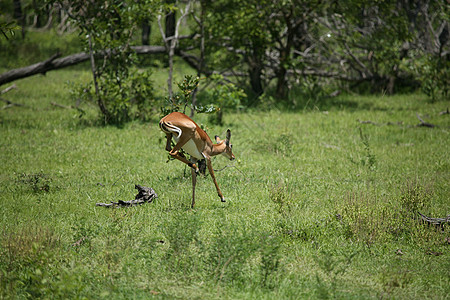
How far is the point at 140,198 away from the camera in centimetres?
673

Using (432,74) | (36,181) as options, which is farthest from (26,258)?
(432,74)

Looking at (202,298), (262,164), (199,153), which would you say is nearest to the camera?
(202,298)

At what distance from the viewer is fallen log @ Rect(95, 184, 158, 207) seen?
257 inches

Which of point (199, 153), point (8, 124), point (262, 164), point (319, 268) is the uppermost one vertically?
point (199, 153)

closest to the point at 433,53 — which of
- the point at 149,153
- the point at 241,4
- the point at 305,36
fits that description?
the point at 305,36

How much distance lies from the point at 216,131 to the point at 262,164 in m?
2.73

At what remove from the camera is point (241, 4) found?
14.1m

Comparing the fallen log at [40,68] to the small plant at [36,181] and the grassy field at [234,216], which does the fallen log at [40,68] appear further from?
the small plant at [36,181]

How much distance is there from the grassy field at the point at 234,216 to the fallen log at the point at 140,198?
0.17 metres

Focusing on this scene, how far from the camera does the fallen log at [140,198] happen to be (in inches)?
257

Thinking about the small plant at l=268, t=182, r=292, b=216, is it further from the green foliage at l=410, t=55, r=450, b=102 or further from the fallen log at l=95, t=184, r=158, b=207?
the green foliage at l=410, t=55, r=450, b=102

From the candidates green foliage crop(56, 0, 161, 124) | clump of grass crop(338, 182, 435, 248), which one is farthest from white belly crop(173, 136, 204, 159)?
green foliage crop(56, 0, 161, 124)

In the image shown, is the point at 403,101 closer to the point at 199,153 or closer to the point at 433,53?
the point at 433,53

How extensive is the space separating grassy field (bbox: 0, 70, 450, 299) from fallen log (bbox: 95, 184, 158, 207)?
0.55 feet
